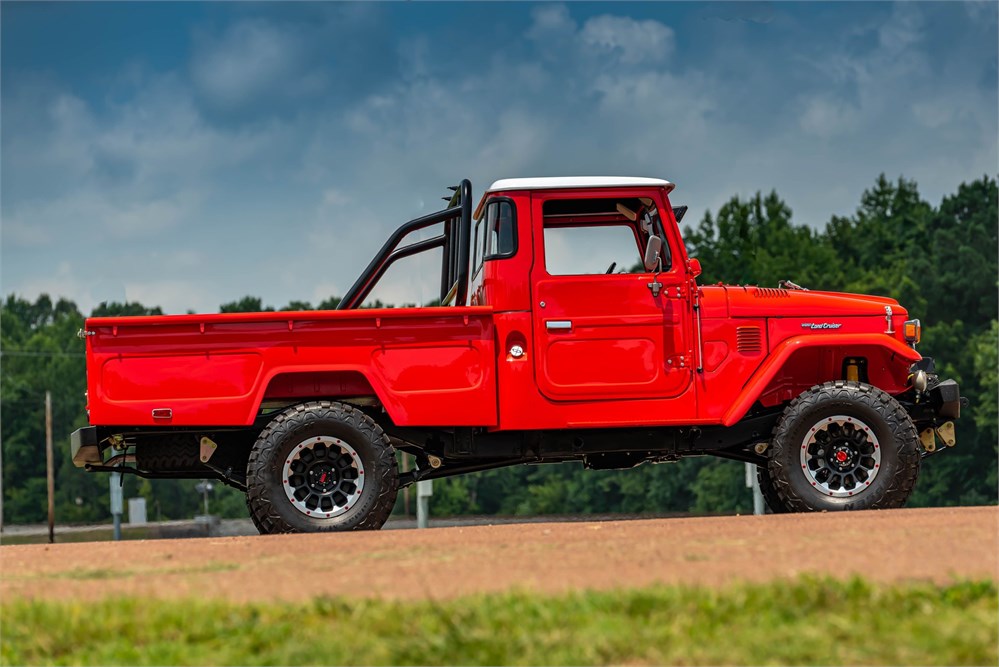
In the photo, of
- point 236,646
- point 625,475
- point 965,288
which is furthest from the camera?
point 625,475

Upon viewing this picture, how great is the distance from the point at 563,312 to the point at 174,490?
307 ft

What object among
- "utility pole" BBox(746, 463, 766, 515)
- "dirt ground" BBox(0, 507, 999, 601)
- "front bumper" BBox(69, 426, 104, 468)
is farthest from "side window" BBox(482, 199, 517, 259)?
"utility pole" BBox(746, 463, 766, 515)

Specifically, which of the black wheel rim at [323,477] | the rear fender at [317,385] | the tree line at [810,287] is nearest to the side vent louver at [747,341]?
the rear fender at [317,385]

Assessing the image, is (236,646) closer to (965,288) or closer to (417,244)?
(417,244)

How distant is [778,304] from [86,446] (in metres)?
5.50

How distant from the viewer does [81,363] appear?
104 m

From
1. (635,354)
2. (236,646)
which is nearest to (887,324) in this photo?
(635,354)

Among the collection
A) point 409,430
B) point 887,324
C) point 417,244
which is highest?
point 417,244

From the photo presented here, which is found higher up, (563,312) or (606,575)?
(563,312)

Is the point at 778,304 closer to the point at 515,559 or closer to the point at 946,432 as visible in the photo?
the point at 946,432

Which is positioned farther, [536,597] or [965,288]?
[965,288]

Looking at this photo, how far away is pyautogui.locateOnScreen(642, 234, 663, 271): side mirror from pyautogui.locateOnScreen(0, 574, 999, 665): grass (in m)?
4.52

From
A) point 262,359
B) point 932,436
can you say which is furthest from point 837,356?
point 262,359

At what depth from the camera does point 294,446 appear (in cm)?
1055
